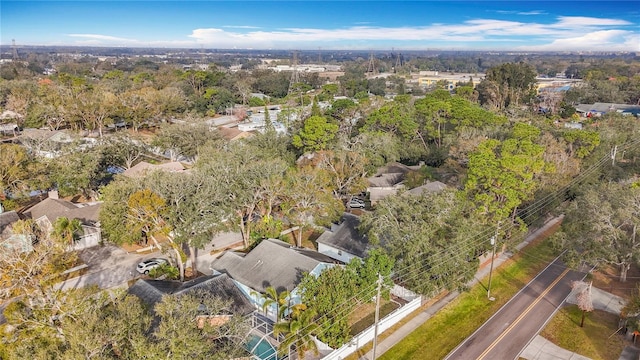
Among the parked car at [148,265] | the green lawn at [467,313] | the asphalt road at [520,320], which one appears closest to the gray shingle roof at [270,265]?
the parked car at [148,265]

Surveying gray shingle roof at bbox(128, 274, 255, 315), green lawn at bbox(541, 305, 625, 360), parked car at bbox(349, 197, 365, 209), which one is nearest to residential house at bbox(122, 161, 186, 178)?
parked car at bbox(349, 197, 365, 209)

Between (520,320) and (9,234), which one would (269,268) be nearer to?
(520,320)

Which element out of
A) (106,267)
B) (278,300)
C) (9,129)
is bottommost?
(106,267)

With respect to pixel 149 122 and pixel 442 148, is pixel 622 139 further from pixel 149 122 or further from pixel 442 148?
pixel 149 122

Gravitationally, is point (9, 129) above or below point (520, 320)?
above

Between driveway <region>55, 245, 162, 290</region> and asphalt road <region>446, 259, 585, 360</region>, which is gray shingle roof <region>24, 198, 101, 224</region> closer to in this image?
driveway <region>55, 245, 162, 290</region>

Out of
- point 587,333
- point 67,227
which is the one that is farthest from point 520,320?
point 67,227
